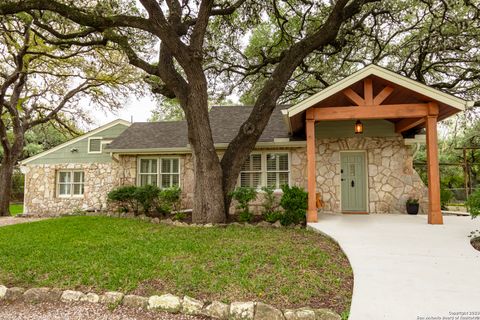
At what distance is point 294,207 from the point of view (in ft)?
24.8

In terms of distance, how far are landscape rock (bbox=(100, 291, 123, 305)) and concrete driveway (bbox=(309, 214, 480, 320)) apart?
2.84 metres

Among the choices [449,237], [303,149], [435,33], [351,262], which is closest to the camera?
[351,262]

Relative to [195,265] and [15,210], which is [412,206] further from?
[15,210]

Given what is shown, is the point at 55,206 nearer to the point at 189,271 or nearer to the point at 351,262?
the point at 189,271

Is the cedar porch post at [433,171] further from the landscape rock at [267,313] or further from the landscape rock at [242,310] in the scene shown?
the landscape rock at [242,310]

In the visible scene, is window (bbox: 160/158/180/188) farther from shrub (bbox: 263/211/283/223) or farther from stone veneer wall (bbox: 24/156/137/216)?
shrub (bbox: 263/211/283/223)

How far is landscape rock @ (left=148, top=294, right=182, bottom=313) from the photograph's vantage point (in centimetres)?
339

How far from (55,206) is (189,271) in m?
12.0

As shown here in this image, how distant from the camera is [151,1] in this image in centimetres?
711

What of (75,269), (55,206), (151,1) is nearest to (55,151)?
(55,206)

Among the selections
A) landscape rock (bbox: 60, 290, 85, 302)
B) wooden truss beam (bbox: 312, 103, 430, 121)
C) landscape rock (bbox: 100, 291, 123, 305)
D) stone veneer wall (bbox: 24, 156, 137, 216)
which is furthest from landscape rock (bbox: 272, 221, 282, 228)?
stone veneer wall (bbox: 24, 156, 137, 216)

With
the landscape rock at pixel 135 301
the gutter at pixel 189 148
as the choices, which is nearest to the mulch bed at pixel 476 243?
the gutter at pixel 189 148

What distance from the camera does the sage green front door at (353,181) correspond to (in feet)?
31.0

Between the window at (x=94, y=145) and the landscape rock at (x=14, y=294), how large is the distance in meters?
10.3
